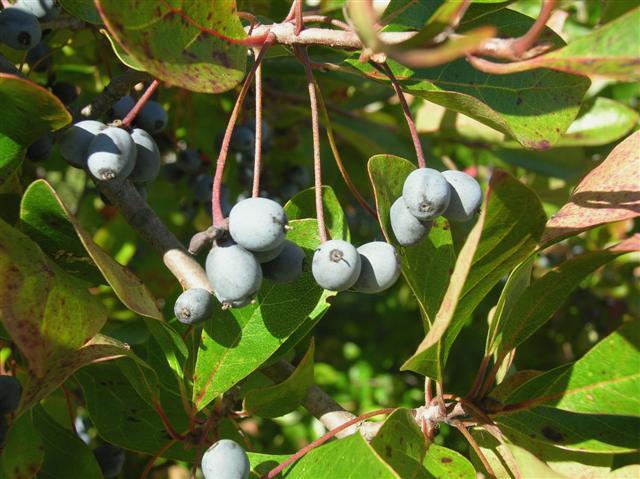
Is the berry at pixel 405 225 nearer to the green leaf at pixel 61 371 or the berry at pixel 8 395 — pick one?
the green leaf at pixel 61 371

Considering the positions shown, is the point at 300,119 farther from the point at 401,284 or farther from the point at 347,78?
the point at 401,284

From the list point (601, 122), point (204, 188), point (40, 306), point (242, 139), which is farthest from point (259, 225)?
point (601, 122)

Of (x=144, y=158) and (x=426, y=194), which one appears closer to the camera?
(x=426, y=194)

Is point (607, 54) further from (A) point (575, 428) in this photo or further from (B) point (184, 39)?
(A) point (575, 428)

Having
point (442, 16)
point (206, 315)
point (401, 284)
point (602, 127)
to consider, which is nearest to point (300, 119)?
point (602, 127)

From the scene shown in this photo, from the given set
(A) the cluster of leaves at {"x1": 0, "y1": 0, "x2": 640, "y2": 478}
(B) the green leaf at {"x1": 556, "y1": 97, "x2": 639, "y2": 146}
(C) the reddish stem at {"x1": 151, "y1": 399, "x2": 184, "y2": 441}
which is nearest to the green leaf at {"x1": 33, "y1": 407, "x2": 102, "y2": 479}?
(A) the cluster of leaves at {"x1": 0, "y1": 0, "x2": 640, "y2": 478}

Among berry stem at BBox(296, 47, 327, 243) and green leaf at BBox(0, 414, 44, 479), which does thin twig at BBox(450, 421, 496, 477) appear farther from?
green leaf at BBox(0, 414, 44, 479)

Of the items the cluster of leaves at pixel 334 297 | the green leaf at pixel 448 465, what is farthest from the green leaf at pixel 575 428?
the green leaf at pixel 448 465
